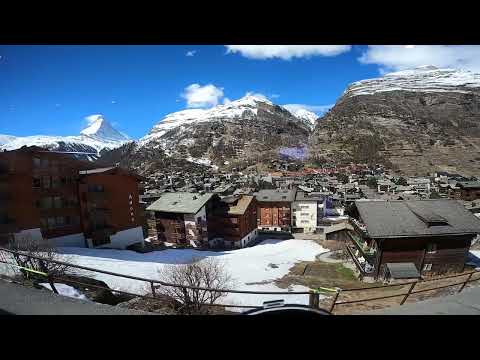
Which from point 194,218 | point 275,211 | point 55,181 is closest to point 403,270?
point 194,218

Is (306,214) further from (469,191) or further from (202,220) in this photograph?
(469,191)

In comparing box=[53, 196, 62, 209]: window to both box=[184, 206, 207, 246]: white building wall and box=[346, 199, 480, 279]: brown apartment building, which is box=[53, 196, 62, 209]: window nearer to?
box=[184, 206, 207, 246]: white building wall

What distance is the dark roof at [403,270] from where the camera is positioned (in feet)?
66.8

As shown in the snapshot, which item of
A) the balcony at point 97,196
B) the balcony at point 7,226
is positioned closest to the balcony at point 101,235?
the balcony at point 97,196

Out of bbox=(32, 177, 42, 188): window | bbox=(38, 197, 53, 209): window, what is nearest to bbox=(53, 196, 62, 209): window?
bbox=(38, 197, 53, 209): window

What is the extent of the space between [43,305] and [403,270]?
21371mm

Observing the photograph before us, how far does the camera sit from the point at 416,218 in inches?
868

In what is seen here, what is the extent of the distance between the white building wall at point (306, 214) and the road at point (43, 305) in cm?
4207

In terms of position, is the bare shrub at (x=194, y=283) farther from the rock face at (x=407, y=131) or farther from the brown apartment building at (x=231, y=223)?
the rock face at (x=407, y=131)

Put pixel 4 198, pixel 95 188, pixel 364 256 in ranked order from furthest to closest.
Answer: pixel 95 188
pixel 364 256
pixel 4 198

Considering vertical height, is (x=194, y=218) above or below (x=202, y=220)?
above

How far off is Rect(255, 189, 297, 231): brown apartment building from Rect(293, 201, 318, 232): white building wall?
3.64 ft
